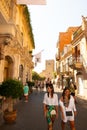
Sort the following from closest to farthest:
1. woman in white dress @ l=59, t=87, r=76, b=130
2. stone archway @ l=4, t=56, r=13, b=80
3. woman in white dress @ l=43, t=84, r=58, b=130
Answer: woman in white dress @ l=59, t=87, r=76, b=130, woman in white dress @ l=43, t=84, r=58, b=130, stone archway @ l=4, t=56, r=13, b=80

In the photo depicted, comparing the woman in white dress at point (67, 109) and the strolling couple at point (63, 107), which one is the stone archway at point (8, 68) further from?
the woman in white dress at point (67, 109)

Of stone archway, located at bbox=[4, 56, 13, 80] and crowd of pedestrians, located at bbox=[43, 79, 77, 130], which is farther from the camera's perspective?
stone archway, located at bbox=[4, 56, 13, 80]

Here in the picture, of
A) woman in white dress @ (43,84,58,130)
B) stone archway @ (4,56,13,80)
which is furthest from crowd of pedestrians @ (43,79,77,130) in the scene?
stone archway @ (4,56,13,80)

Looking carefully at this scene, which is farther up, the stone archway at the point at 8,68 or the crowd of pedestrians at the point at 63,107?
the stone archway at the point at 8,68

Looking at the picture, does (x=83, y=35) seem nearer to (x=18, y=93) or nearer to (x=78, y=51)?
(x=78, y=51)

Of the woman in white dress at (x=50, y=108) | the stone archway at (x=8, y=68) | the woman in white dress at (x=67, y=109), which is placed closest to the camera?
the woman in white dress at (x=67, y=109)

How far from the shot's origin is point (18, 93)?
31.2 feet

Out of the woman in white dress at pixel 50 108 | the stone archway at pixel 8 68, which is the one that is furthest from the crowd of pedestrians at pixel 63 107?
the stone archway at pixel 8 68

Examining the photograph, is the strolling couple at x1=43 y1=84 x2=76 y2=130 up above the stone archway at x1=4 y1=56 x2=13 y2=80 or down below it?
below

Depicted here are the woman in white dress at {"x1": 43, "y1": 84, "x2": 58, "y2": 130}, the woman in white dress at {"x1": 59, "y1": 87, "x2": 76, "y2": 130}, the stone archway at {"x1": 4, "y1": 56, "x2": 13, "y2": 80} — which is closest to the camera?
the woman in white dress at {"x1": 59, "y1": 87, "x2": 76, "y2": 130}

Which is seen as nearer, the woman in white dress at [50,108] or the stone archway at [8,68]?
the woman in white dress at [50,108]

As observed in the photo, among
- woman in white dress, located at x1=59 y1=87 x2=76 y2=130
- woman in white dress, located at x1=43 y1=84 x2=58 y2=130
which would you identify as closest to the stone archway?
woman in white dress, located at x1=43 y1=84 x2=58 y2=130

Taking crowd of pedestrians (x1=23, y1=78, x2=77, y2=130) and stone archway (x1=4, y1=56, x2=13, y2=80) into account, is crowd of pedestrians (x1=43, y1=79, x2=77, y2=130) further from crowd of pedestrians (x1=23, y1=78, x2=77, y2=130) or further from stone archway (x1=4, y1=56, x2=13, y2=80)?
stone archway (x1=4, y1=56, x2=13, y2=80)

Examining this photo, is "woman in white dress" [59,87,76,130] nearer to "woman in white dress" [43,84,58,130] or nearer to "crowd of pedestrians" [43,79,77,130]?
"crowd of pedestrians" [43,79,77,130]
